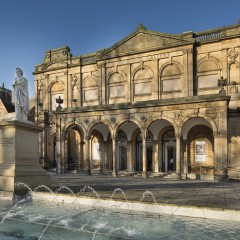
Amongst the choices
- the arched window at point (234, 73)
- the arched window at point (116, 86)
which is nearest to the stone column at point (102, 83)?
the arched window at point (116, 86)

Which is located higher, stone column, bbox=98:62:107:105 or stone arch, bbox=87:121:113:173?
stone column, bbox=98:62:107:105

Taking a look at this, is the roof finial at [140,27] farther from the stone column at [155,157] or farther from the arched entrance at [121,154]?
the stone column at [155,157]

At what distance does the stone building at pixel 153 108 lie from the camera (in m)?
20.6

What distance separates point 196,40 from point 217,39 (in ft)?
6.31

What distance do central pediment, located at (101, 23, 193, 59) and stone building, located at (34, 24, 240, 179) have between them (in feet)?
0.33

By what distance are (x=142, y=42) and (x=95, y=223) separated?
2352 cm

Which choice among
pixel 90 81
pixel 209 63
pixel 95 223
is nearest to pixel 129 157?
pixel 90 81

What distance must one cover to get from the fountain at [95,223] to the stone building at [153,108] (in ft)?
41.3

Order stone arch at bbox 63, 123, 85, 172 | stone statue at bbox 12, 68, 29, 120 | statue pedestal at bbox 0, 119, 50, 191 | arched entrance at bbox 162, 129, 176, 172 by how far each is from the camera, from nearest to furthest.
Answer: statue pedestal at bbox 0, 119, 50, 191, stone statue at bbox 12, 68, 29, 120, arched entrance at bbox 162, 129, 176, 172, stone arch at bbox 63, 123, 85, 172

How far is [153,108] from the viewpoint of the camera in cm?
2114

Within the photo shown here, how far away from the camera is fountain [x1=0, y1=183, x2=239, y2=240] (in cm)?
567

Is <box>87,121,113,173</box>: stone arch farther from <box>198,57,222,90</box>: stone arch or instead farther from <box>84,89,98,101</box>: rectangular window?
→ <box>198,57,222,90</box>: stone arch

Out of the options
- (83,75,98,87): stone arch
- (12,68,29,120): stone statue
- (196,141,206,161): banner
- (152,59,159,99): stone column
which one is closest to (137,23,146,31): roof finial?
(152,59,159,99): stone column

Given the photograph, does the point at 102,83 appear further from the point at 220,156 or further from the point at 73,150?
the point at 220,156
